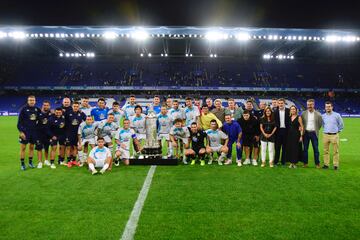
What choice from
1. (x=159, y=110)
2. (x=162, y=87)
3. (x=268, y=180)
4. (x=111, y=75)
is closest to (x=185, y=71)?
(x=162, y=87)

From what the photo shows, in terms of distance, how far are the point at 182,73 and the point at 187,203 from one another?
40022mm

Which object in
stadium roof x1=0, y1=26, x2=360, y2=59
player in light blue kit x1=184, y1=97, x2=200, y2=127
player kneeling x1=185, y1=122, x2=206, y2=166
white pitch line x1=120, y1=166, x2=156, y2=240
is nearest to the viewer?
white pitch line x1=120, y1=166, x2=156, y2=240

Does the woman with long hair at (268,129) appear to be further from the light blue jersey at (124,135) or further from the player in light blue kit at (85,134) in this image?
the player in light blue kit at (85,134)

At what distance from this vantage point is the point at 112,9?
12664 mm

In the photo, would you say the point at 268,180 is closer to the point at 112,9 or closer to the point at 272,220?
the point at 272,220

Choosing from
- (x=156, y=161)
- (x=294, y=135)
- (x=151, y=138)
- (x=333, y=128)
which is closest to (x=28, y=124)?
(x=151, y=138)

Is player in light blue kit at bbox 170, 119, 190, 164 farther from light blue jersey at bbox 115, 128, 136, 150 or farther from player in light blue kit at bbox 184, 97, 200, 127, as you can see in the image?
light blue jersey at bbox 115, 128, 136, 150

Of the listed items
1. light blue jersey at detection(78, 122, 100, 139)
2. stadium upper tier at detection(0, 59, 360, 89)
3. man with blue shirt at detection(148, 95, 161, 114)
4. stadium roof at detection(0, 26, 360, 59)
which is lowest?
light blue jersey at detection(78, 122, 100, 139)

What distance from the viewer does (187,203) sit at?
5.49 m

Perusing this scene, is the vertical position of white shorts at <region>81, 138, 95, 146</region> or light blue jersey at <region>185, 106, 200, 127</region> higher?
light blue jersey at <region>185, 106, 200, 127</region>

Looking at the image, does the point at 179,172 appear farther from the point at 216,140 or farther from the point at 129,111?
the point at 129,111

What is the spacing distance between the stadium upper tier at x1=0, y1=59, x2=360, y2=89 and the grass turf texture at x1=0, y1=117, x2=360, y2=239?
116ft

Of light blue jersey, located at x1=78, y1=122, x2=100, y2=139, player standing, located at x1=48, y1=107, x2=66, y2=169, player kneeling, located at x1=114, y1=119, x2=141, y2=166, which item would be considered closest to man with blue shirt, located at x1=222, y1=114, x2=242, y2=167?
player kneeling, located at x1=114, y1=119, x2=141, y2=166

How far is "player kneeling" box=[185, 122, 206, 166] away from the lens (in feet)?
29.8
